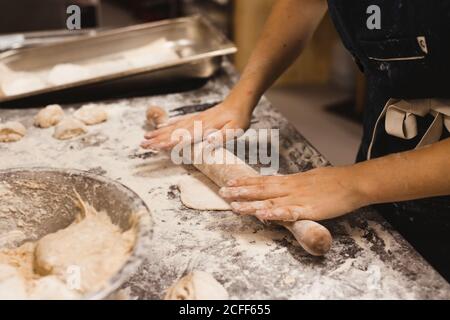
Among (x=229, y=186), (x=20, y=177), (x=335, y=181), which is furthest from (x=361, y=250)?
(x=20, y=177)

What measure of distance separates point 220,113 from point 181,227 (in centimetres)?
50

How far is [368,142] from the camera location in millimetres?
1544

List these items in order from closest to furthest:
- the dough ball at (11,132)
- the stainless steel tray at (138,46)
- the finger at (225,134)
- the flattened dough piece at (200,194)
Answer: the flattened dough piece at (200,194)
the finger at (225,134)
the dough ball at (11,132)
the stainless steel tray at (138,46)

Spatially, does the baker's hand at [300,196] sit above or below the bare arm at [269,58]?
below

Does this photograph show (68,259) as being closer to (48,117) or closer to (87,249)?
(87,249)

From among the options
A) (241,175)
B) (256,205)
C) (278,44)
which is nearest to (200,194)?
(241,175)

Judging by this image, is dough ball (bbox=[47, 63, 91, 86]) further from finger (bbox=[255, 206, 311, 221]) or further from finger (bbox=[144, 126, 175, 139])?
finger (bbox=[255, 206, 311, 221])

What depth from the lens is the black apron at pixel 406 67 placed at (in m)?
1.19

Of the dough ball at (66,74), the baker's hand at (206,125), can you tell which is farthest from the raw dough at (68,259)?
the dough ball at (66,74)

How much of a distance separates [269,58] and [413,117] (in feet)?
1.76

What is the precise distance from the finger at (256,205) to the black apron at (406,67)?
429 mm

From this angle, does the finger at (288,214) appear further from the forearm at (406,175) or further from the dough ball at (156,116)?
the dough ball at (156,116)

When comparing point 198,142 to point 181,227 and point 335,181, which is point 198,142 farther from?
point 335,181

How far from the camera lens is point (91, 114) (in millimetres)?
1785
